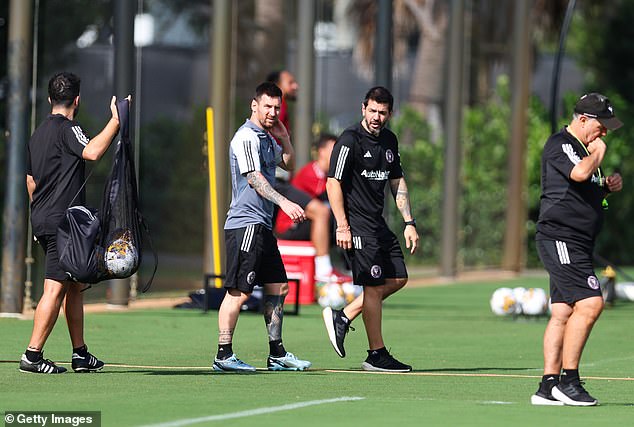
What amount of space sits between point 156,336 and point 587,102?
6.01 meters

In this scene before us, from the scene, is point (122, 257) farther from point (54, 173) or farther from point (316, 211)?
point (316, 211)

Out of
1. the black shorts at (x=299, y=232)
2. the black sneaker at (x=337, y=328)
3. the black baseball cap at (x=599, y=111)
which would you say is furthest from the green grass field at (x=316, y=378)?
the black shorts at (x=299, y=232)

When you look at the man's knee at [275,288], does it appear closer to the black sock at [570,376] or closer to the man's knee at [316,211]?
the black sock at [570,376]

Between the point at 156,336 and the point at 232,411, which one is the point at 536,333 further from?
the point at 232,411

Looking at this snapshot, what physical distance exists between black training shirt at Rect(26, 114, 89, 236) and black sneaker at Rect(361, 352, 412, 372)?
2512mm

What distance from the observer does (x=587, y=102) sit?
407 inches

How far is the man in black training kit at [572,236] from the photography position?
10.1 m

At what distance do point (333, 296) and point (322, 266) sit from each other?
4.57ft

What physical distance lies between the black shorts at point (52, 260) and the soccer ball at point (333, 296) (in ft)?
22.3

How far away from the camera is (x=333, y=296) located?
17.9m

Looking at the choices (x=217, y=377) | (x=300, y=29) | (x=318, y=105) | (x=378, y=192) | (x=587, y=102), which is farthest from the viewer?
(x=318, y=105)

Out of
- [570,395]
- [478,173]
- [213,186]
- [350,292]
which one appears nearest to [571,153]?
[570,395]

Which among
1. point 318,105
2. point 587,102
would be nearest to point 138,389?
point 587,102

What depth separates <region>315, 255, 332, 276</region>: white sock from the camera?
19281 mm
